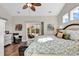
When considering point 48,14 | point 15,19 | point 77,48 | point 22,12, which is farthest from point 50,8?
point 77,48

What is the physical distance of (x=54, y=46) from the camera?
163cm

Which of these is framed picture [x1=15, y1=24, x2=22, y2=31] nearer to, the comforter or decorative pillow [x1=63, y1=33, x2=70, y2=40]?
the comforter

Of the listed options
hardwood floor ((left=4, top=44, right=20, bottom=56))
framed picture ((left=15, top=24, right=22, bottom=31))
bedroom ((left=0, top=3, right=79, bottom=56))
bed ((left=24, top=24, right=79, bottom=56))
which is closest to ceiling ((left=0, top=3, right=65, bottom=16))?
bedroom ((left=0, top=3, right=79, bottom=56))

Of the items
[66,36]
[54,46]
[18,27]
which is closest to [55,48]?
[54,46]

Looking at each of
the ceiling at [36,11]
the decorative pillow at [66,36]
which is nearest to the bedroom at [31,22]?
the ceiling at [36,11]

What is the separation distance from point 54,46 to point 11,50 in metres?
0.62

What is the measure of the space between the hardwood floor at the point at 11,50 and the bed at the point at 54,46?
0.15 m

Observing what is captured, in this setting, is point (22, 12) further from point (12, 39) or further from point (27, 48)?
point (27, 48)

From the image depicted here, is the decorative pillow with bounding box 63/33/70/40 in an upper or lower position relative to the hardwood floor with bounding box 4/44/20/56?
upper

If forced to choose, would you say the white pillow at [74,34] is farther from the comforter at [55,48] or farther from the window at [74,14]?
the window at [74,14]

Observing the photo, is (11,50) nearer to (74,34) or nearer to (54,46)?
(54,46)

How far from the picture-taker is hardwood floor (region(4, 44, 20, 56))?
1.55 m

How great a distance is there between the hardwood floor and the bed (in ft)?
0.48

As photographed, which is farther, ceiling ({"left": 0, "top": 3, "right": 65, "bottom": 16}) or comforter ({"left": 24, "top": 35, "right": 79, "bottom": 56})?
ceiling ({"left": 0, "top": 3, "right": 65, "bottom": 16})
